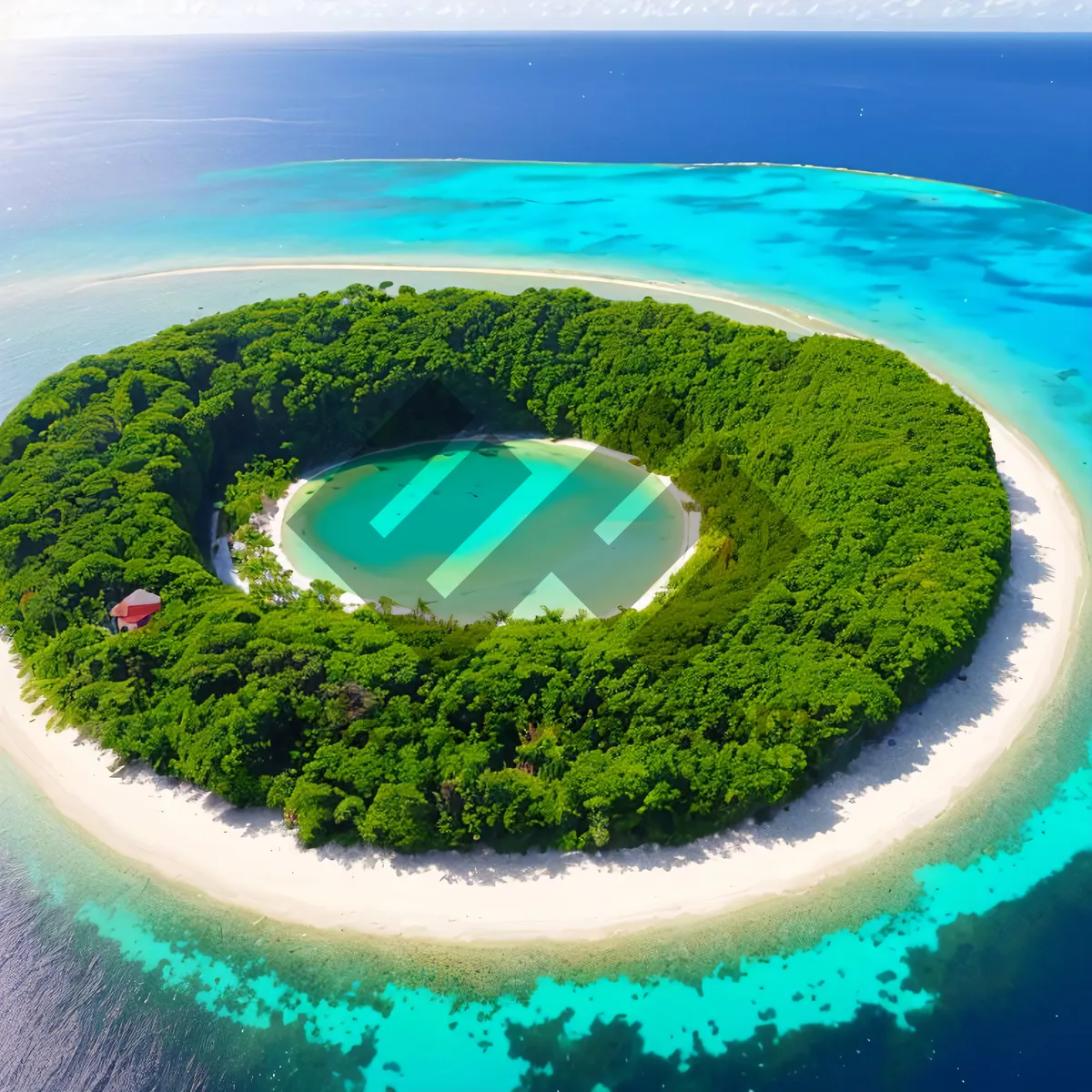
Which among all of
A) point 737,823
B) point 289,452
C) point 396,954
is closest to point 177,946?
point 396,954

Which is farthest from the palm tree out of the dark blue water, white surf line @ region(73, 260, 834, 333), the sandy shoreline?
the dark blue water

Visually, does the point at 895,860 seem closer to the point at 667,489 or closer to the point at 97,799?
the point at 667,489

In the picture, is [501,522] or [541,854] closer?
[541,854]

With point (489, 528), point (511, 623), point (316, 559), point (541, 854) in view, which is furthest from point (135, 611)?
point (541, 854)

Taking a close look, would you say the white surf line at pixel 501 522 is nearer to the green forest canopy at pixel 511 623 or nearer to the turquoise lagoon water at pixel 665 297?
the green forest canopy at pixel 511 623

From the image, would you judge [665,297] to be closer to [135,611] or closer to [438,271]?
[438,271]
